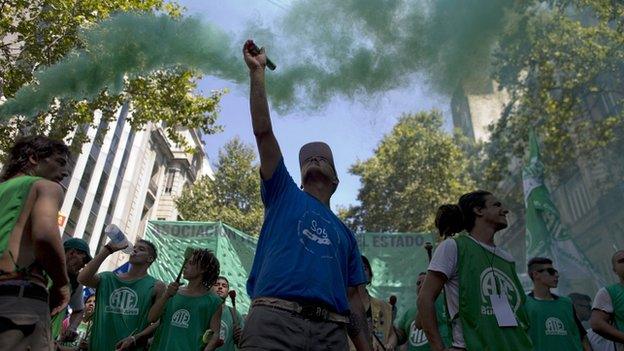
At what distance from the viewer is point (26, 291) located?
2.30 meters

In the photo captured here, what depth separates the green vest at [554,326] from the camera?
14.5 ft

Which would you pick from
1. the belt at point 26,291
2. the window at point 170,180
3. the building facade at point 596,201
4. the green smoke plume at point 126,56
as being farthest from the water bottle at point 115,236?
the window at point 170,180

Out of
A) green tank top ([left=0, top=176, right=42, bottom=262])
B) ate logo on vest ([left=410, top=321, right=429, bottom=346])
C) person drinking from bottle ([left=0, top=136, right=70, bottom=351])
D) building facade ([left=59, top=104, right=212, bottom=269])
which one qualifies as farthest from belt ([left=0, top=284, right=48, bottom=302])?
building facade ([left=59, top=104, right=212, bottom=269])

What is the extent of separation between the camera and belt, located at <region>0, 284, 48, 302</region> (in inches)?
88.5

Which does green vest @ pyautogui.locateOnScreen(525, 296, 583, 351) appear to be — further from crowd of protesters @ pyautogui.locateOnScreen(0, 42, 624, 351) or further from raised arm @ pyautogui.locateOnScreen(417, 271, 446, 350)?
raised arm @ pyautogui.locateOnScreen(417, 271, 446, 350)

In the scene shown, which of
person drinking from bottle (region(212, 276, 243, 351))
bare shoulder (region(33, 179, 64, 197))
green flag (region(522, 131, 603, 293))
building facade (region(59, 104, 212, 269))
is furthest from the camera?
building facade (region(59, 104, 212, 269))

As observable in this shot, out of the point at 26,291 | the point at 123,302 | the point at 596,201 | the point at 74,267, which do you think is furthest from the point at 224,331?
the point at 596,201

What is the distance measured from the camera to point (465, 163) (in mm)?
28406

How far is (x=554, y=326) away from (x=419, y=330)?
51.1 inches

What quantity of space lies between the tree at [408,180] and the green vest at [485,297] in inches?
911

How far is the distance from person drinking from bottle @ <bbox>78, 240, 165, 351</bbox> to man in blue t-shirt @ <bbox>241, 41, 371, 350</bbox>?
2.25 metres

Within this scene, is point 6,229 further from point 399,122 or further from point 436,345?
point 399,122

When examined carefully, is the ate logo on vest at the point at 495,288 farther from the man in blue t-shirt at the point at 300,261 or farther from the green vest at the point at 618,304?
the green vest at the point at 618,304

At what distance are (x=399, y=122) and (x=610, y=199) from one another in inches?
469
